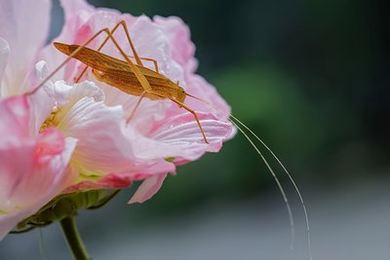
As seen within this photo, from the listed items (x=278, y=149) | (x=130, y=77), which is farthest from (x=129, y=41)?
(x=278, y=149)

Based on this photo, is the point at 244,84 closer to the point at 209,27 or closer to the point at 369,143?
the point at 209,27

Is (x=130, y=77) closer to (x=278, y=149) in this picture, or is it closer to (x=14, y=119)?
(x=14, y=119)

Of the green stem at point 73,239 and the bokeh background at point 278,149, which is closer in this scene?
the green stem at point 73,239

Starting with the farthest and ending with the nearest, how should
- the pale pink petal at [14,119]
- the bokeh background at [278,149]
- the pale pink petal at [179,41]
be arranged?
the bokeh background at [278,149]
the pale pink petal at [179,41]
the pale pink petal at [14,119]

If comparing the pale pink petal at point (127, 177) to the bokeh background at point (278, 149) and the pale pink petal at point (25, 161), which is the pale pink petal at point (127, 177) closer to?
the pale pink petal at point (25, 161)

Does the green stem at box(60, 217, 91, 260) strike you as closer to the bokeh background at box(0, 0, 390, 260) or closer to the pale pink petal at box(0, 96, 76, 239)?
the pale pink petal at box(0, 96, 76, 239)

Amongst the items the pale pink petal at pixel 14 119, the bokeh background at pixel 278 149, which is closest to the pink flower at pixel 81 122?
the pale pink petal at pixel 14 119
